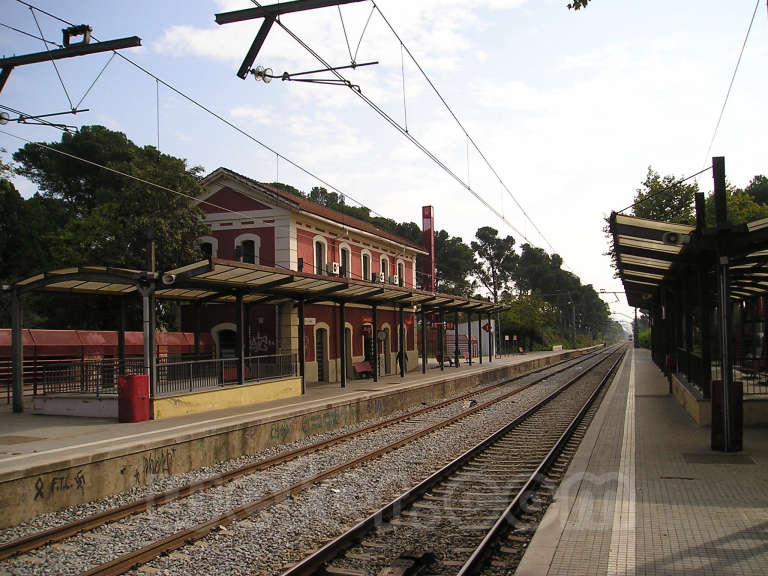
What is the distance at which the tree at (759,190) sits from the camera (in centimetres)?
8056

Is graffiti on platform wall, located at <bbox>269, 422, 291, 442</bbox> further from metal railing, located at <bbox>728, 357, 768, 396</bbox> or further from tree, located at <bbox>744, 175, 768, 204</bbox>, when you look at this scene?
tree, located at <bbox>744, 175, 768, 204</bbox>

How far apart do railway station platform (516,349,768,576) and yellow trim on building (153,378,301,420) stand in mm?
8441

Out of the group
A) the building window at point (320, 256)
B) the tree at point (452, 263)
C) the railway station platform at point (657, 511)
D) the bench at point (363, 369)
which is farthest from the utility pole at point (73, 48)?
the tree at point (452, 263)

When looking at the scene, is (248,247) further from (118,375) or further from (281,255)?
(118,375)

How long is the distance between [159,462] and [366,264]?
22461 millimetres

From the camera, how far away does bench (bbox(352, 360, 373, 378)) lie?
2759cm

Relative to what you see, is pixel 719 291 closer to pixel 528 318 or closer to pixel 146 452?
pixel 146 452

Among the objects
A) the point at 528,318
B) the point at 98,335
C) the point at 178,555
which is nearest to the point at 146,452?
the point at 178,555

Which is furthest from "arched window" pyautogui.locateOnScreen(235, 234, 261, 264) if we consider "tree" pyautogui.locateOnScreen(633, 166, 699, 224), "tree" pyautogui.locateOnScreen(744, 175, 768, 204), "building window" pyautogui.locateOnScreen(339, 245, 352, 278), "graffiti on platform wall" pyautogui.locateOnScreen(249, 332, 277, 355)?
"tree" pyautogui.locateOnScreen(744, 175, 768, 204)

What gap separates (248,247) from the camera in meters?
26.3

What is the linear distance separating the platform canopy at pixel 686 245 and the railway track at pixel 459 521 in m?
3.99

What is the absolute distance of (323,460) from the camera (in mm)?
11461

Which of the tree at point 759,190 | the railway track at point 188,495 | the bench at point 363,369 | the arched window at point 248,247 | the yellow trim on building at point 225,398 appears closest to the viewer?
the railway track at point 188,495

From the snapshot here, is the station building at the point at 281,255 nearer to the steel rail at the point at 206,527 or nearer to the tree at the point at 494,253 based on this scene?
the steel rail at the point at 206,527
